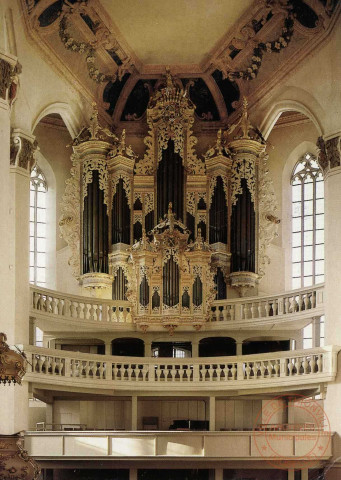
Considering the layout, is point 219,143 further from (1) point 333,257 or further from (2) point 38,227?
(2) point 38,227

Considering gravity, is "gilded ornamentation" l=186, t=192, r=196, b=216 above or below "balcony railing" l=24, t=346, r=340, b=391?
above

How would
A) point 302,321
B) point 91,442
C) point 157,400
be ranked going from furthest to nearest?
point 157,400 → point 302,321 → point 91,442

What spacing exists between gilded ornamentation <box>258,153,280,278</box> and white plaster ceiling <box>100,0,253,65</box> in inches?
153

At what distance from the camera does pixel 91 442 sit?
87.2 feet

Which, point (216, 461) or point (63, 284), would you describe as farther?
point (63, 284)

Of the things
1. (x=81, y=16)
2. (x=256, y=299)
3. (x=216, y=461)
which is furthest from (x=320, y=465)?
(x=81, y=16)

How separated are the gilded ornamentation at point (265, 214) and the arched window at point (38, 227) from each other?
678 cm

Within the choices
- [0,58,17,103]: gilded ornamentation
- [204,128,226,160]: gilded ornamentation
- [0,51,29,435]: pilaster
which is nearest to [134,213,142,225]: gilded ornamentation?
[204,128,226,160]: gilded ornamentation

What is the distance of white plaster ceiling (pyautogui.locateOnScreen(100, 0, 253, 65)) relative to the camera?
95.3ft

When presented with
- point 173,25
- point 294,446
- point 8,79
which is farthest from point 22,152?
point 294,446

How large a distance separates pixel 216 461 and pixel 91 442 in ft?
10.8

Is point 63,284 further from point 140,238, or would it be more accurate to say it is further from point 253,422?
point 253,422

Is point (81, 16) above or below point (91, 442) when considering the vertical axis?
above

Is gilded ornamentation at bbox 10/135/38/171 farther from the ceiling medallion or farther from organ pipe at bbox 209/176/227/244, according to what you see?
the ceiling medallion
